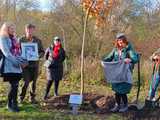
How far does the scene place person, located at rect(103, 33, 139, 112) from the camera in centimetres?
1012

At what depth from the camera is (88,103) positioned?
1098 cm

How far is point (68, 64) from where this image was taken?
19.1 m

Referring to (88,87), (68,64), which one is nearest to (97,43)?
(68,64)

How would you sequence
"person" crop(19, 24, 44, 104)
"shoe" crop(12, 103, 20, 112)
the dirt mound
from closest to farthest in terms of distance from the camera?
1. "shoe" crop(12, 103, 20, 112)
2. the dirt mound
3. "person" crop(19, 24, 44, 104)

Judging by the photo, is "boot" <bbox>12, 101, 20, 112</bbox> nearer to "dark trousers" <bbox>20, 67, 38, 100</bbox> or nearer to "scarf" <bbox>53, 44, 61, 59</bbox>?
"dark trousers" <bbox>20, 67, 38, 100</bbox>

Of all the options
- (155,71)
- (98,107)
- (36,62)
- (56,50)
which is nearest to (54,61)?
(56,50)

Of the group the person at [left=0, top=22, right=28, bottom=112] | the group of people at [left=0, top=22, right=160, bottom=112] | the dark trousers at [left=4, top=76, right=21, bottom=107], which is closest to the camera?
the person at [left=0, top=22, right=28, bottom=112]

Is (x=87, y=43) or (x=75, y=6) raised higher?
(x=75, y=6)

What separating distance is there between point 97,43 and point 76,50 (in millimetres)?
1365

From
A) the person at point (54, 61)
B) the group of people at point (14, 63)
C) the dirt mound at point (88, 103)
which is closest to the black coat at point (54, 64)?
the person at point (54, 61)

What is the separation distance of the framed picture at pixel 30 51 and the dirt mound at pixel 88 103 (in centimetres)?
113

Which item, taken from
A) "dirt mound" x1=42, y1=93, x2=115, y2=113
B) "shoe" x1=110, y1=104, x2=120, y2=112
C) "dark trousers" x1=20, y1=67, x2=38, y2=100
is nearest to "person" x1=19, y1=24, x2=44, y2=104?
"dark trousers" x1=20, y1=67, x2=38, y2=100

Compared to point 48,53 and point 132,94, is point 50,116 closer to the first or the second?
point 48,53

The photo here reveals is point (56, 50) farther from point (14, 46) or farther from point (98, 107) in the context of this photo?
point (14, 46)
